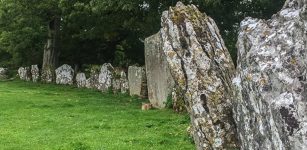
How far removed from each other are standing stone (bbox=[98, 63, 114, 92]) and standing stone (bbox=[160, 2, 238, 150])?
58.2 ft

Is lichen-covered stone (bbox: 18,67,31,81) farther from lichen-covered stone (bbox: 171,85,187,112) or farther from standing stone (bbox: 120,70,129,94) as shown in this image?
lichen-covered stone (bbox: 171,85,187,112)

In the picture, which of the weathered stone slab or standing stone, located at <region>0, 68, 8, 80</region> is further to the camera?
standing stone, located at <region>0, 68, 8, 80</region>

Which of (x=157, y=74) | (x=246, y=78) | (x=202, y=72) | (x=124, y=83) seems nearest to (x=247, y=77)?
(x=246, y=78)

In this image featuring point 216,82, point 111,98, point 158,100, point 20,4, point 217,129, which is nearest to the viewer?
point 217,129

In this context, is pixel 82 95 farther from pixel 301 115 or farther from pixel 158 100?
pixel 301 115

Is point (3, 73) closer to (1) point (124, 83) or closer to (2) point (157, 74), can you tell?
(1) point (124, 83)

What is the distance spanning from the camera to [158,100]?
66.7ft

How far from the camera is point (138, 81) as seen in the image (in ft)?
78.4

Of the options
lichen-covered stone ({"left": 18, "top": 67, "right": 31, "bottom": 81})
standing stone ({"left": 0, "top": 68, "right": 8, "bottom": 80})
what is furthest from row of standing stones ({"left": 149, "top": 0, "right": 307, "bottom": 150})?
standing stone ({"left": 0, "top": 68, "right": 8, "bottom": 80})

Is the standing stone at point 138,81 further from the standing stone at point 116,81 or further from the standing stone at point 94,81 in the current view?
the standing stone at point 94,81

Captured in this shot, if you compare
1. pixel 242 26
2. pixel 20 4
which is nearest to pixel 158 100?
pixel 242 26

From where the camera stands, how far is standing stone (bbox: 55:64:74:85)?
35.8m

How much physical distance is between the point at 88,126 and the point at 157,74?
5126 mm

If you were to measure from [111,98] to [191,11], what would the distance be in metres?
14.6
